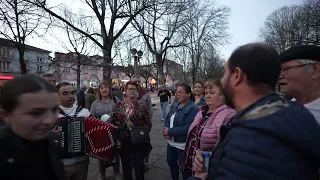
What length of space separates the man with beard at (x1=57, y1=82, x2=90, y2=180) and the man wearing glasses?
2441 millimetres

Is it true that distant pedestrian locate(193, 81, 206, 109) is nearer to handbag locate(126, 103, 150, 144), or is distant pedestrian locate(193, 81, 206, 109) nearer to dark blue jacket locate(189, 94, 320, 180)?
handbag locate(126, 103, 150, 144)

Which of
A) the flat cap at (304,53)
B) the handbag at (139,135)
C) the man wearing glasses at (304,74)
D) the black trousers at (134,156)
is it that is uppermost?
the flat cap at (304,53)

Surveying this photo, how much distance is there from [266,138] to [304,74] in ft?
3.79

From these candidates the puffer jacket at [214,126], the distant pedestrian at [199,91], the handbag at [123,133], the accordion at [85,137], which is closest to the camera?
the puffer jacket at [214,126]

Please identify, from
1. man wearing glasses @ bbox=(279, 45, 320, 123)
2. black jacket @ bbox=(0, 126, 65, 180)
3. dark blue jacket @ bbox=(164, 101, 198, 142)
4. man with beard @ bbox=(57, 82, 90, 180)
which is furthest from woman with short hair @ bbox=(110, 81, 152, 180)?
man wearing glasses @ bbox=(279, 45, 320, 123)

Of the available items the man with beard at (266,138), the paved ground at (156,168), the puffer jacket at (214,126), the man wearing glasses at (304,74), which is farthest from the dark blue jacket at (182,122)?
the man with beard at (266,138)

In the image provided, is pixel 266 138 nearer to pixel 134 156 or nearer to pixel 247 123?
pixel 247 123

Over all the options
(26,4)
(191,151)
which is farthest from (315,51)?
(26,4)

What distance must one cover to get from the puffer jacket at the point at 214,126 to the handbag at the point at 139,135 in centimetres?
115

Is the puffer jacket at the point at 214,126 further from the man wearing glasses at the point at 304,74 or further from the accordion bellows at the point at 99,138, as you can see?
the accordion bellows at the point at 99,138

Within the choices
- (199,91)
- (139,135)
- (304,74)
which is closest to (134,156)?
(139,135)

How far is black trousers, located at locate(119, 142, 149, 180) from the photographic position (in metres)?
3.37

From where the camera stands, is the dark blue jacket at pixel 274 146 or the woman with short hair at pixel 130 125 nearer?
the dark blue jacket at pixel 274 146

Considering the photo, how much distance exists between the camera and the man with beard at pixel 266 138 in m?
0.91
